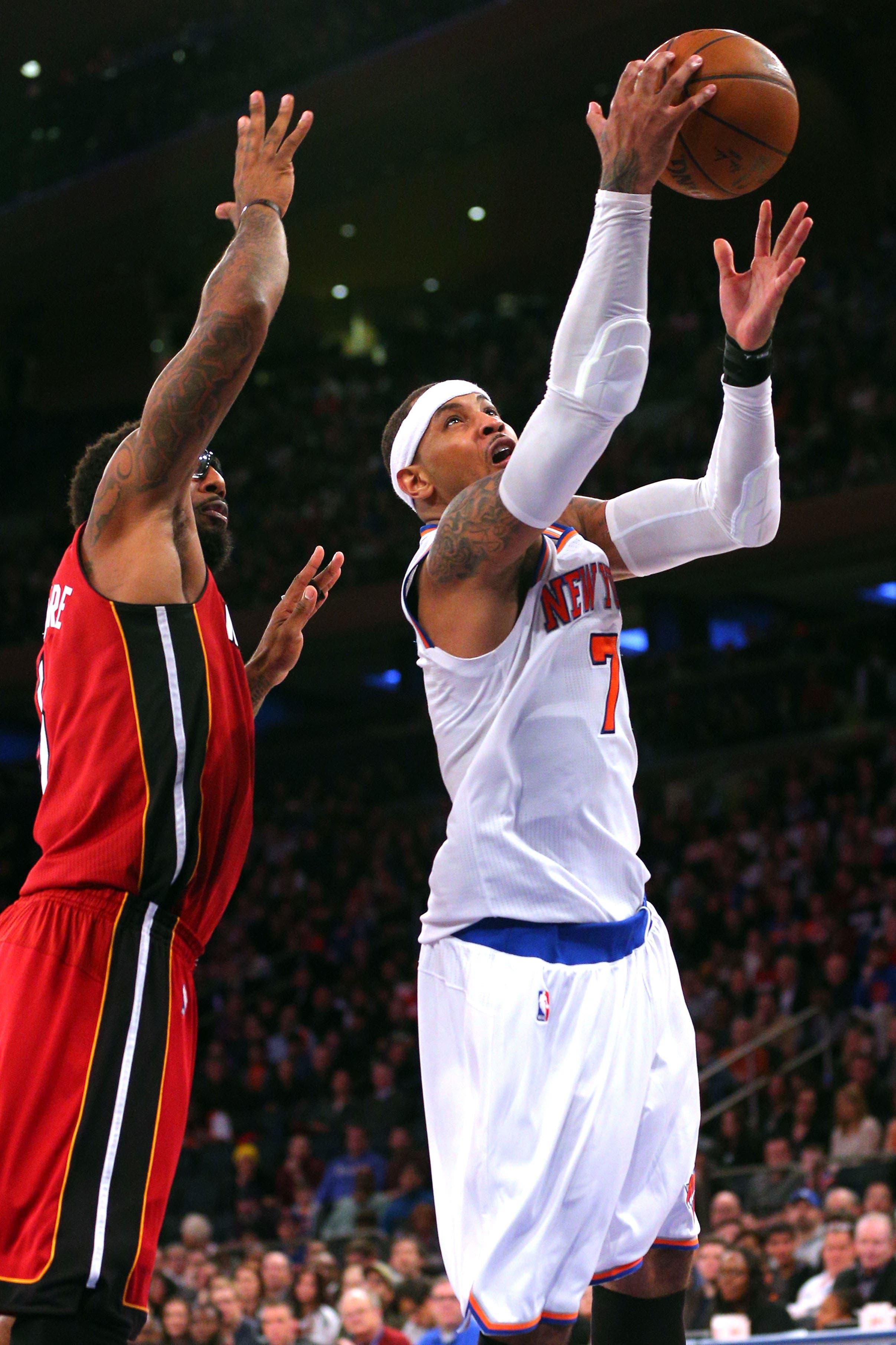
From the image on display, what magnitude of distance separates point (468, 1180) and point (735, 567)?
1718 centimetres

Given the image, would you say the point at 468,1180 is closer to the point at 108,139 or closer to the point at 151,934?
the point at 151,934

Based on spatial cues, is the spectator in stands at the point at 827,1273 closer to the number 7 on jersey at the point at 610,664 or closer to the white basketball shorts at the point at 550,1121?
the white basketball shorts at the point at 550,1121

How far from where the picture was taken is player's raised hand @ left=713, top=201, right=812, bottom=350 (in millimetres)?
3672

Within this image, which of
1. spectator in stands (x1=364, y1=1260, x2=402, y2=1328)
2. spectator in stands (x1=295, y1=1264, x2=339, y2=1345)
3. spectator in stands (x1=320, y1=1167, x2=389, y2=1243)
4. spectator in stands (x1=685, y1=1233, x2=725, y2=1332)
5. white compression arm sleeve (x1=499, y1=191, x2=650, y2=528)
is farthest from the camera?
spectator in stands (x1=320, y1=1167, x2=389, y2=1243)

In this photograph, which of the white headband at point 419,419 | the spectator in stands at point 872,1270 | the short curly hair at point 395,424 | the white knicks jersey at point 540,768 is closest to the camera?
the white knicks jersey at point 540,768

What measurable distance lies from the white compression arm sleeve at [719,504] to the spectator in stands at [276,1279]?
8345mm

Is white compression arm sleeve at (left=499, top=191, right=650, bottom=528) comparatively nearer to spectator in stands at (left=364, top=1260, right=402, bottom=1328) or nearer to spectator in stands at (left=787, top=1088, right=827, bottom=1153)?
spectator in stands at (left=364, top=1260, right=402, bottom=1328)

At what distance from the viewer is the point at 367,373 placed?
2483cm

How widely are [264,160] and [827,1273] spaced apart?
7.36 meters

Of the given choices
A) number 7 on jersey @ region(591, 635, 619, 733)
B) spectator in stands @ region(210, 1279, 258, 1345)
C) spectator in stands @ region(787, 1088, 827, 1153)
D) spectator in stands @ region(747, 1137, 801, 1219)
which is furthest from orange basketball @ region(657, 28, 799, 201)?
spectator in stands @ region(787, 1088, 827, 1153)

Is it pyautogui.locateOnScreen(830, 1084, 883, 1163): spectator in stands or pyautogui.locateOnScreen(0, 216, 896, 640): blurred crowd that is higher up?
pyautogui.locateOnScreen(0, 216, 896, 640): blurred crowd

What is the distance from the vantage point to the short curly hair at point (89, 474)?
12.2 feet

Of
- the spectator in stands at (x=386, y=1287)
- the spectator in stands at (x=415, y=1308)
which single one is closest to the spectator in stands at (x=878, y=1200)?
the spectator in stands at (x=415, y=1308)

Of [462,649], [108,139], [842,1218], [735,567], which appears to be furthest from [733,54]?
[108,139]
